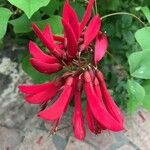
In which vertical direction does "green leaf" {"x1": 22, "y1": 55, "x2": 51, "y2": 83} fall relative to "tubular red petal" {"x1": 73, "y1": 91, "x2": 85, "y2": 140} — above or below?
below

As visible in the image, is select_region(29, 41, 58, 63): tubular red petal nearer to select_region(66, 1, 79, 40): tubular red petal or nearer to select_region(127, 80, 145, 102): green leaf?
select_region(66, 1, 79, 40): tubular red petal

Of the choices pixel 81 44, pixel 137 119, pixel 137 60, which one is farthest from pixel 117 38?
pixel 81 44

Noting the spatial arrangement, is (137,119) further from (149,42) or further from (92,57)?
(92,57)

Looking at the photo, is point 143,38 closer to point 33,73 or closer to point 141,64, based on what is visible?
point 141,64

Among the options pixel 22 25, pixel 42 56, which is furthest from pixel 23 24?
pixel 42 56

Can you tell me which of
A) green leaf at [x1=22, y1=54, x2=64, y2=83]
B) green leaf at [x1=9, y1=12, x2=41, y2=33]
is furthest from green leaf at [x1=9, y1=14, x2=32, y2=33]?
green leaf at [x1=22, y1=54, x2=64, y2=83]

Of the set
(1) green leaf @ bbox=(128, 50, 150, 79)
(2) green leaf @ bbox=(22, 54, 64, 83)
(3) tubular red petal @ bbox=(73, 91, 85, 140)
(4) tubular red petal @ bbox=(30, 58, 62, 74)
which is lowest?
(2) green leaf @ bbox=(22, 54, 64, 83)

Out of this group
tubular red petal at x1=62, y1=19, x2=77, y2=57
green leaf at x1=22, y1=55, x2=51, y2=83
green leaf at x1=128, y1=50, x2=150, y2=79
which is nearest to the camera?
tubular red petal at x1=62, y1=19, x2=77, y2=57
